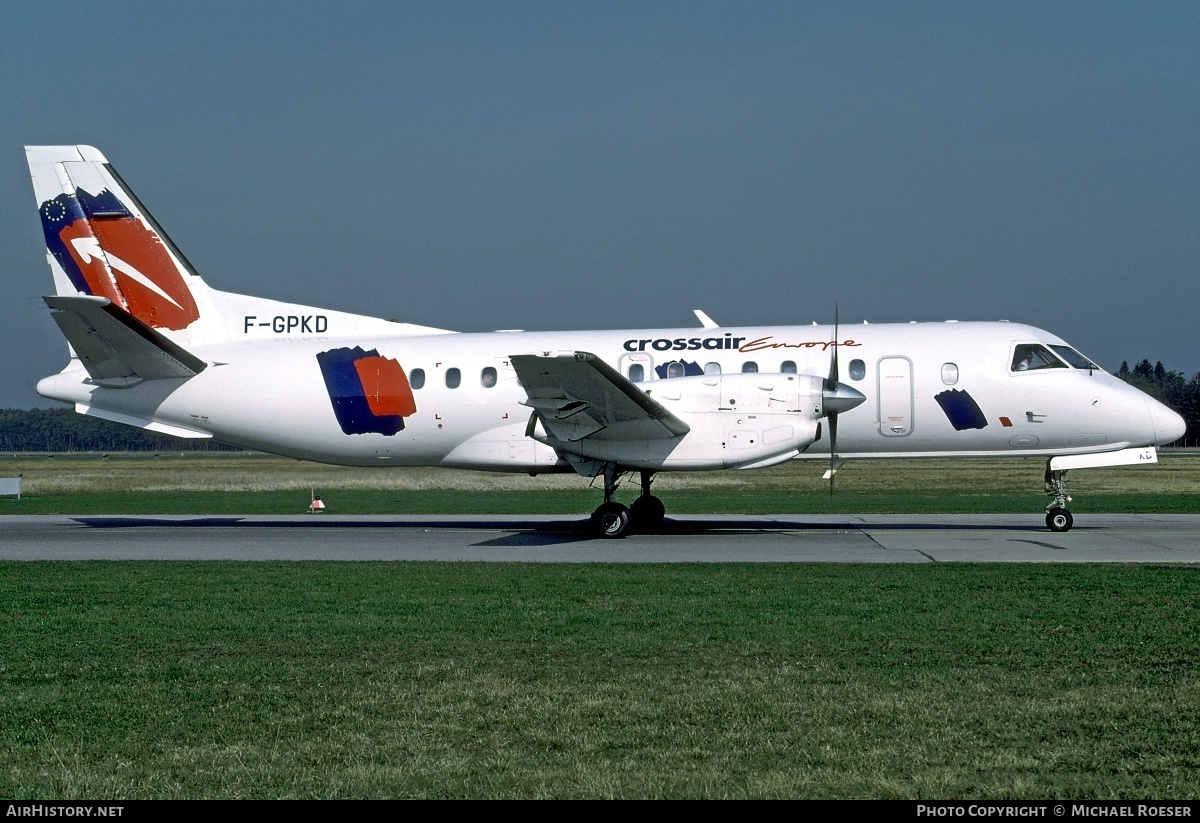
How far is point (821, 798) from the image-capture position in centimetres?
532

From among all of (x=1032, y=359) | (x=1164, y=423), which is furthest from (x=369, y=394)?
(x=1164, y=423)

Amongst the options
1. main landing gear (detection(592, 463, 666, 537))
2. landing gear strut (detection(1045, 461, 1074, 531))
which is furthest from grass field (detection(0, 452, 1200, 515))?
main landing gear (detection(592, 463, 666, 537))

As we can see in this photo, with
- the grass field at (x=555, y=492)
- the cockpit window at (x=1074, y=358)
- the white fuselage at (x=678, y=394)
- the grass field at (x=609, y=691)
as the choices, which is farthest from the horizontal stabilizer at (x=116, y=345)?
the cockpit window at (x=1074, y=358)

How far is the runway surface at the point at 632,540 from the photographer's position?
1745cm

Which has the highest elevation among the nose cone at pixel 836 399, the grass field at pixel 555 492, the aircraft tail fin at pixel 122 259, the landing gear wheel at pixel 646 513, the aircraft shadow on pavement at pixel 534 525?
the aircraft tail fin at pixel 122 259

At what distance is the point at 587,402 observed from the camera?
19438mm

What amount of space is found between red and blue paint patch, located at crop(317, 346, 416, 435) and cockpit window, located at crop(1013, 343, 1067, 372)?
37.5 feet

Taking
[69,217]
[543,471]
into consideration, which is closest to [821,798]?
[543,471]

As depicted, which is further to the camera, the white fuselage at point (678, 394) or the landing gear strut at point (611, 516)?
the landing gear strut at point (611, 516)

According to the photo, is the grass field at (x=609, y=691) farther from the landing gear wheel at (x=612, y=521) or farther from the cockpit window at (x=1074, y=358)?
the cockpit window at (x=1074, y=358)

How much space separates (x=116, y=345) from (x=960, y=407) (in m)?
15.9

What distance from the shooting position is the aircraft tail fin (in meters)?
22.9

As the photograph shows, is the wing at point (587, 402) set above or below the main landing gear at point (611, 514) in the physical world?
above

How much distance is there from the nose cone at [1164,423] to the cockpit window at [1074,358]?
1.20 metres
